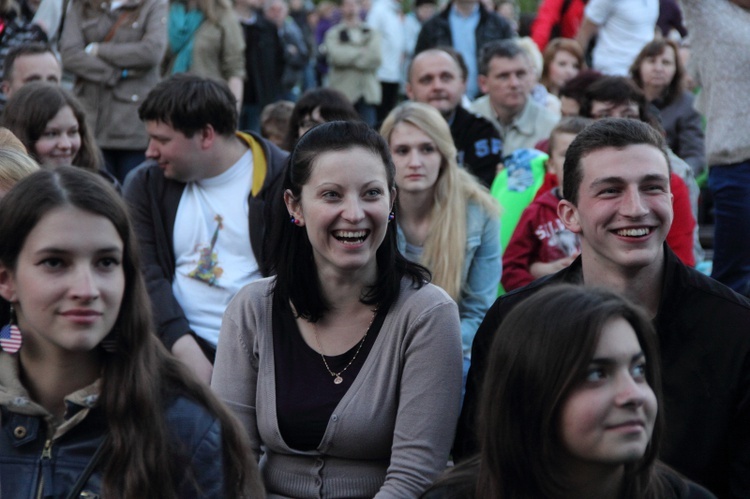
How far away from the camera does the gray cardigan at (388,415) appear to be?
10.9ft

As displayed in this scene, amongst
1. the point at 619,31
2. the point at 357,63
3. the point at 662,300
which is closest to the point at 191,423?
the point at 662,300

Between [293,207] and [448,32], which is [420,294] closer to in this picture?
[293,207]

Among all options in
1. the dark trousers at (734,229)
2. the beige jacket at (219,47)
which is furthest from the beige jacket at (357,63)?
the dark trousers at (734,229)

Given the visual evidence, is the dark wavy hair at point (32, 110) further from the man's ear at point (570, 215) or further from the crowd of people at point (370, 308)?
the man's ear at point (570, 215)

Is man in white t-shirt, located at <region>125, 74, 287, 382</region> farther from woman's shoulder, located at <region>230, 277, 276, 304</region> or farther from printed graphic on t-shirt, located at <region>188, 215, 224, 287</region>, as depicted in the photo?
woman's shoulder, located at <region>230, 277, 276, 304</region>

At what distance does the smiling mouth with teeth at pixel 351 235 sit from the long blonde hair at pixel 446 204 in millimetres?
1495

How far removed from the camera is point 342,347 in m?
3.46

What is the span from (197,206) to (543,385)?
2.87m

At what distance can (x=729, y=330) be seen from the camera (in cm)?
328

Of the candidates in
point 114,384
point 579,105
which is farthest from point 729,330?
point 579,105

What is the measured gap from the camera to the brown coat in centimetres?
758

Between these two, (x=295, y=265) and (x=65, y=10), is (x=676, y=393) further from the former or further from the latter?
(x=65, y=10)

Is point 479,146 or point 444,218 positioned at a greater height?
point 479,146

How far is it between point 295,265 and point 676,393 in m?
1.25
